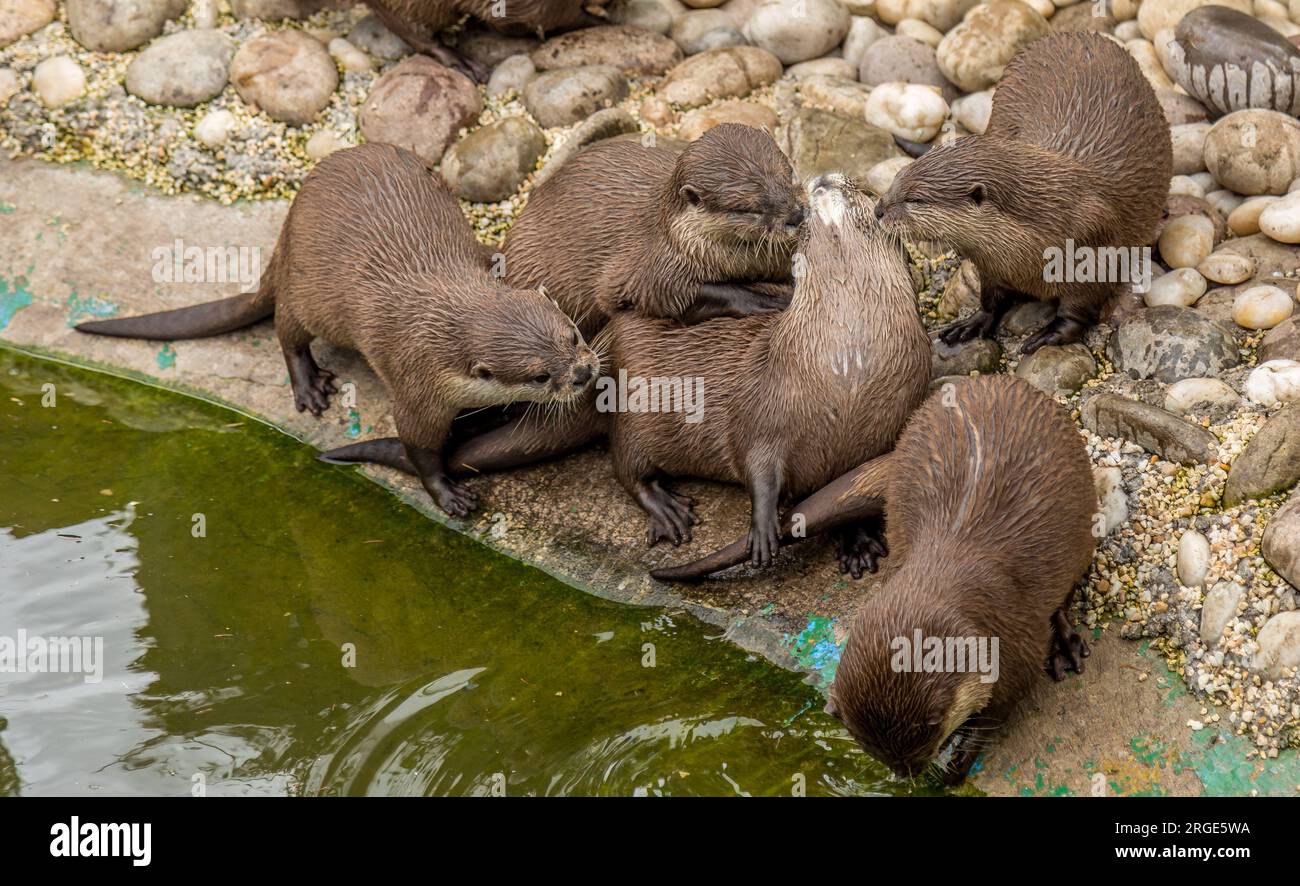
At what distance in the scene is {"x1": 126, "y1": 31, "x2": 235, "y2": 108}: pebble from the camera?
5.34 m

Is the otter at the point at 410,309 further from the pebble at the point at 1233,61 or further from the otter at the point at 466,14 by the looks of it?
the pebble at the point at 1233,61

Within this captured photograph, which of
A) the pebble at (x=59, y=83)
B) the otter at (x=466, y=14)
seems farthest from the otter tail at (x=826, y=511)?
the pebble at (x=59, y=83)

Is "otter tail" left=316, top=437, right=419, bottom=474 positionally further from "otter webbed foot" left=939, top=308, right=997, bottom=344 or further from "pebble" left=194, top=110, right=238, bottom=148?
"otter webbed foot" left=939, top=308, right=997, bottom=344

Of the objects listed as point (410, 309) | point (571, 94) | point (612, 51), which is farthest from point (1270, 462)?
point (612, 51)

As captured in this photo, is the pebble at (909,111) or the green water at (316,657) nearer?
the green water at (316,657)

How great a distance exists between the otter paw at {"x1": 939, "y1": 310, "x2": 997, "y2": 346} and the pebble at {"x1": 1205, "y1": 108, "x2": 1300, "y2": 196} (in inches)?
35.6

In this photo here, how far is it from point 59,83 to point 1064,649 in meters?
4.07

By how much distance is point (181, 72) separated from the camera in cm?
536

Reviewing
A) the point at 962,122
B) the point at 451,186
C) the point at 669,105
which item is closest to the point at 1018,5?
the point at 962,122

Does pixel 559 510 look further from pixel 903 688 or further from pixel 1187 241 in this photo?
pixel 1187 241

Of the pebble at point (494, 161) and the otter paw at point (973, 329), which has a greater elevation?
the pebble at point (494, 161)

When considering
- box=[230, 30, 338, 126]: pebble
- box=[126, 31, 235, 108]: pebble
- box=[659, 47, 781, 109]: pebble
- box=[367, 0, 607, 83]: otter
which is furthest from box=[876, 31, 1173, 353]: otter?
box=[126, 31, 235, 108]: pebble

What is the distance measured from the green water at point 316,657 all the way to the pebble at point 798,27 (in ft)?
7.32

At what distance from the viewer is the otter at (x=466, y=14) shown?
520 cm
